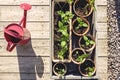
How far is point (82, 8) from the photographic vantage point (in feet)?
8.02

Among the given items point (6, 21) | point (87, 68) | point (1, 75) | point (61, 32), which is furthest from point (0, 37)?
point (87, 68)

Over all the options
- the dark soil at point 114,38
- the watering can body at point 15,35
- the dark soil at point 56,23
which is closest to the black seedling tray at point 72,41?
the dark soil at point 56,23

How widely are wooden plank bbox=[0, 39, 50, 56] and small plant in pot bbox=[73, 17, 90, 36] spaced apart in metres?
0.22

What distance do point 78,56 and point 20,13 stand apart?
1.64ft

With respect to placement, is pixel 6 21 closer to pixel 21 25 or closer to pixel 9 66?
pixel 21 25

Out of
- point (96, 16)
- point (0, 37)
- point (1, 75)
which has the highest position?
point (96, 16)

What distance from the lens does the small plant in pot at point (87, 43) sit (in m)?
2.40

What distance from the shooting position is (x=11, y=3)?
2422 millimetres

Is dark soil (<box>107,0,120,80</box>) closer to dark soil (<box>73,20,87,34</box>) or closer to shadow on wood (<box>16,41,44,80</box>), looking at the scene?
dark soil (<box>73,20,87,34</box>)

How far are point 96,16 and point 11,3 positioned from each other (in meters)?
0.59

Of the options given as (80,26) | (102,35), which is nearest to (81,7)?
(80,26)

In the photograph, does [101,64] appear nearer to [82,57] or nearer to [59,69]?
[82,57]

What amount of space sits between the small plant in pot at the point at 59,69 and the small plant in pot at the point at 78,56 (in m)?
0.09

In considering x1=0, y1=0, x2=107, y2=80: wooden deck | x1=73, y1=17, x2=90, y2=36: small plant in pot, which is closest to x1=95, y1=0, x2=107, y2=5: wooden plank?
x1=0, y1=0, x2=107, y2=80: wooden deck
